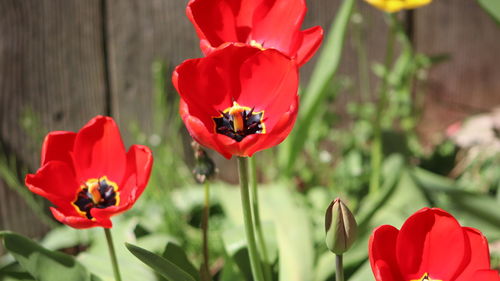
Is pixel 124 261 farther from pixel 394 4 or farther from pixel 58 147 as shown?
pixel 394 4

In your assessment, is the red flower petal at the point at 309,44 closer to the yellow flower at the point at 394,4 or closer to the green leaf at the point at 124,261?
the green leaf at the point at 124,261

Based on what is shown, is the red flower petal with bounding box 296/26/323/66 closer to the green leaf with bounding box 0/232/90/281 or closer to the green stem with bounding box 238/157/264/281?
the green stem with bounding box 238/157/264/281

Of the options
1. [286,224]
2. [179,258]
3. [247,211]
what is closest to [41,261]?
[179,258]

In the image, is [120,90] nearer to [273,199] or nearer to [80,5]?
[80,5]

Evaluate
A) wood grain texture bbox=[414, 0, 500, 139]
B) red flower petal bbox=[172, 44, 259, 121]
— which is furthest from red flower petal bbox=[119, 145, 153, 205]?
wood grain texture bbox=[414, 0, 500, 139]

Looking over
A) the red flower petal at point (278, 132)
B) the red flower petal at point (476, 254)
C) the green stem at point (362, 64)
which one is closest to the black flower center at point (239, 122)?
the red flower petal at point (278, 132)

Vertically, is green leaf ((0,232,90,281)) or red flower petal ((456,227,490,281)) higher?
red flower petal ((456,227,490,281))

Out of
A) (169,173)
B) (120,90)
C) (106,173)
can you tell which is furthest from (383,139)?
(106,173)
